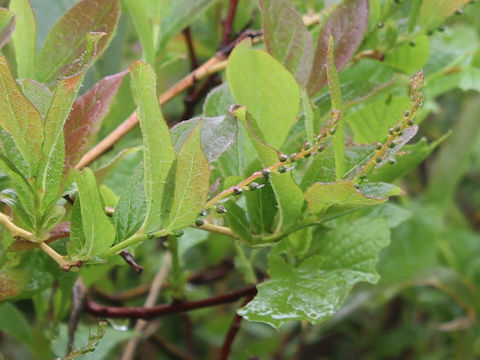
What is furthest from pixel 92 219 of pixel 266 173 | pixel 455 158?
pixel 455 158

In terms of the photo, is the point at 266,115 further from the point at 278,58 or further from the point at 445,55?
the point at 445,55

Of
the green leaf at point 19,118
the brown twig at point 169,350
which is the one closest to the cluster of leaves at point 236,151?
the green leaf at point 19,118

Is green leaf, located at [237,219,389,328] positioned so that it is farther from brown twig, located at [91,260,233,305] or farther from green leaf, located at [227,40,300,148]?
brown twig, located at [91,260,233,305]

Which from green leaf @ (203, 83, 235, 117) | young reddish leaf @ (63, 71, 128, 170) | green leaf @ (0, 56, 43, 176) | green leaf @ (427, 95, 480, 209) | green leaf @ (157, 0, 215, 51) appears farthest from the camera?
green leaf @ (427, 95, 480, 209)

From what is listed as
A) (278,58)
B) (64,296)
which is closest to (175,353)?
(64,296)

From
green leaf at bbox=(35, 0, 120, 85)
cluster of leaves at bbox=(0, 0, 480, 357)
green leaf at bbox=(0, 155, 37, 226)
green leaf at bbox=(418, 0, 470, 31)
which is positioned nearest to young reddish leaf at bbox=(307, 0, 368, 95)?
cluster of leaves at bbox=(0, 0, 480, 357)
